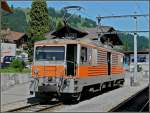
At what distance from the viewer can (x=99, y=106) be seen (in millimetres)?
19547

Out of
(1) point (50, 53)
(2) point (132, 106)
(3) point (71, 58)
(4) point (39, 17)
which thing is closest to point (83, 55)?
(3) point (71, 58)

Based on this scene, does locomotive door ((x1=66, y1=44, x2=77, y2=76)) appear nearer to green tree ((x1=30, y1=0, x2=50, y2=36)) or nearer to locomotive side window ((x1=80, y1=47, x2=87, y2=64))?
locomotive side window ((x1=80, y1=47, x2=87, y2=64))

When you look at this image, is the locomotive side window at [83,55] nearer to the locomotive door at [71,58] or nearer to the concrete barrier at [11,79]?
Answer: the locomotive door at [71,58]

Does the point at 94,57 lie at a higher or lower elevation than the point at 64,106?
higher

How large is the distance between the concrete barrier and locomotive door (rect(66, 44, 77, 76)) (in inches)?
258

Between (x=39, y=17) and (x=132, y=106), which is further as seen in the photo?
(x=39, y=17)

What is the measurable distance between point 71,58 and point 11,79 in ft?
26.2

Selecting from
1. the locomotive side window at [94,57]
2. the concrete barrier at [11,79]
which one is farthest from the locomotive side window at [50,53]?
the concrete barrier at [11,79]

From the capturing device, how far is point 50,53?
21.3 meters

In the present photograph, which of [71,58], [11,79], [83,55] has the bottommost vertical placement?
[11,79]

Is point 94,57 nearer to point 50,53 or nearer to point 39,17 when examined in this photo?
point 50,53

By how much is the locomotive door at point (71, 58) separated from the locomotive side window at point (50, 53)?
1.16 ft

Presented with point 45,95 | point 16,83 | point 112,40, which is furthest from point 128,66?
point 45,95

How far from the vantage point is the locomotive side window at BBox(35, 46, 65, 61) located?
69.4 ft
